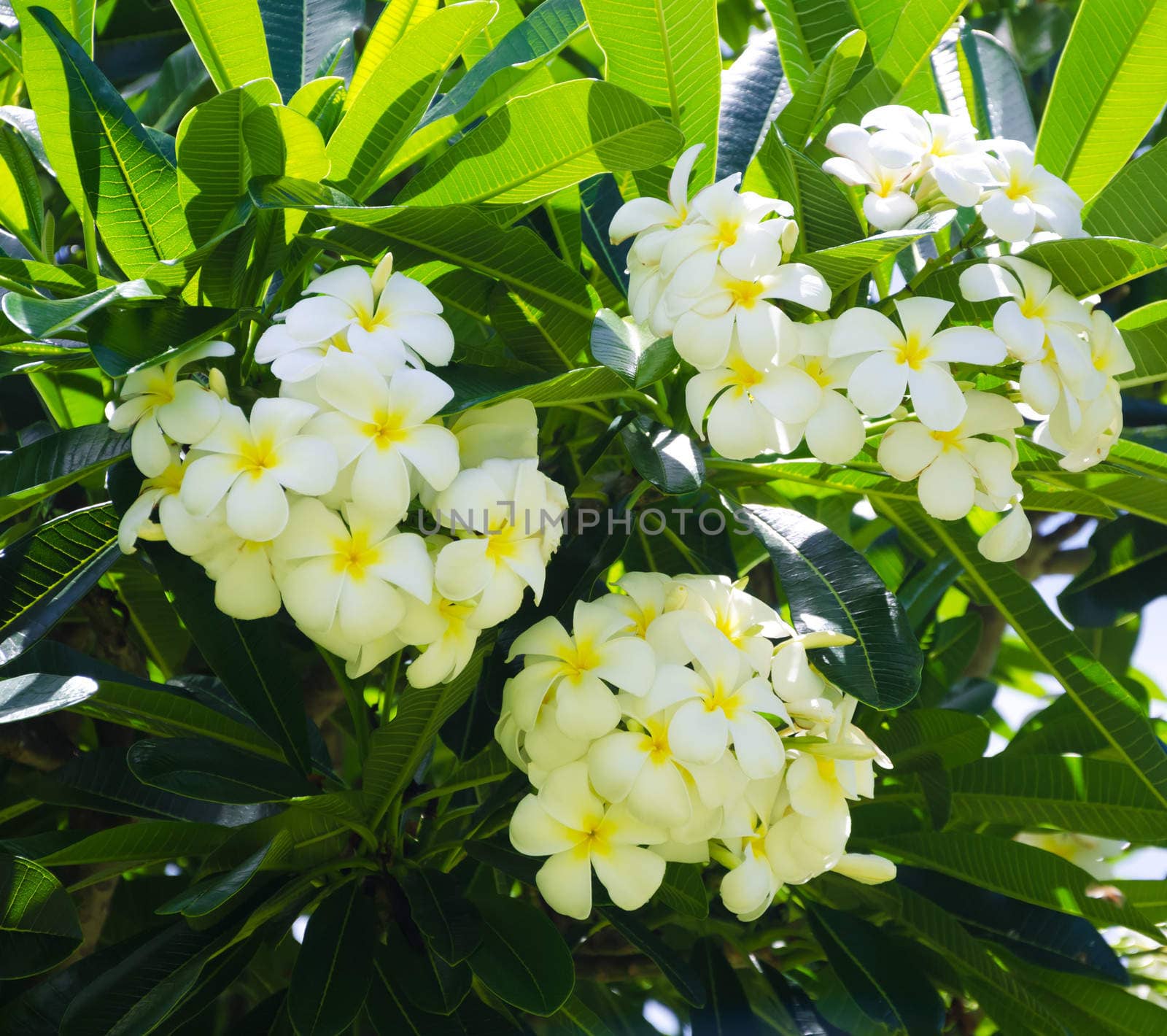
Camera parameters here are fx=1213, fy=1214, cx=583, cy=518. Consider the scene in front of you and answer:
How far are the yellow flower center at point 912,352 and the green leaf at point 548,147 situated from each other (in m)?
0.26

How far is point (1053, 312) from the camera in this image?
36.7 inches

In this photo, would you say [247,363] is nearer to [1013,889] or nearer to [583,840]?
[583,840]

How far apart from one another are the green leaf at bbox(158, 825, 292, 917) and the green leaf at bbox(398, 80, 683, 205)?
0.56 metres

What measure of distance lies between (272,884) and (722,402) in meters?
0.65

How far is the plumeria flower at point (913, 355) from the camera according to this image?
872mm

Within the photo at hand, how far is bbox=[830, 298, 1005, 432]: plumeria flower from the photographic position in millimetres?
872

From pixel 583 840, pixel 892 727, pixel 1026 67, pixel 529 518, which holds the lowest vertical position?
pixel 892 727

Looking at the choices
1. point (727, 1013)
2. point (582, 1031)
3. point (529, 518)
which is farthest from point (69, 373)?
point (727, 1013)

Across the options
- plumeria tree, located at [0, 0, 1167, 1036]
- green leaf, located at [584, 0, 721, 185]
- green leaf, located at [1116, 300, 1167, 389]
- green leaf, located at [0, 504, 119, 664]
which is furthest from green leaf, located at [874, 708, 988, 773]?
green leaf, located at [0, 504, 119, 664]

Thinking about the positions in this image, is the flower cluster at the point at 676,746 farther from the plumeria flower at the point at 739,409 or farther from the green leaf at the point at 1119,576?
the green leaf at the point at 1119,576

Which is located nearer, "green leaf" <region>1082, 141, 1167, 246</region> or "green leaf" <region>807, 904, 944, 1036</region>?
"green leaf" <region>1082, 141, 1167, 246</region>

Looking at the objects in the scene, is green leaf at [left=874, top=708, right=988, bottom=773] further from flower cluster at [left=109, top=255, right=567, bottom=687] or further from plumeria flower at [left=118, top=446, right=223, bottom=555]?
plumeria flower at [left=118, top=446, right=223, bottom=555]

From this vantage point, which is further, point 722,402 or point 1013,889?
point 1013,889

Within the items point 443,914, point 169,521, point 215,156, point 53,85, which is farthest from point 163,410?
point 443,914
